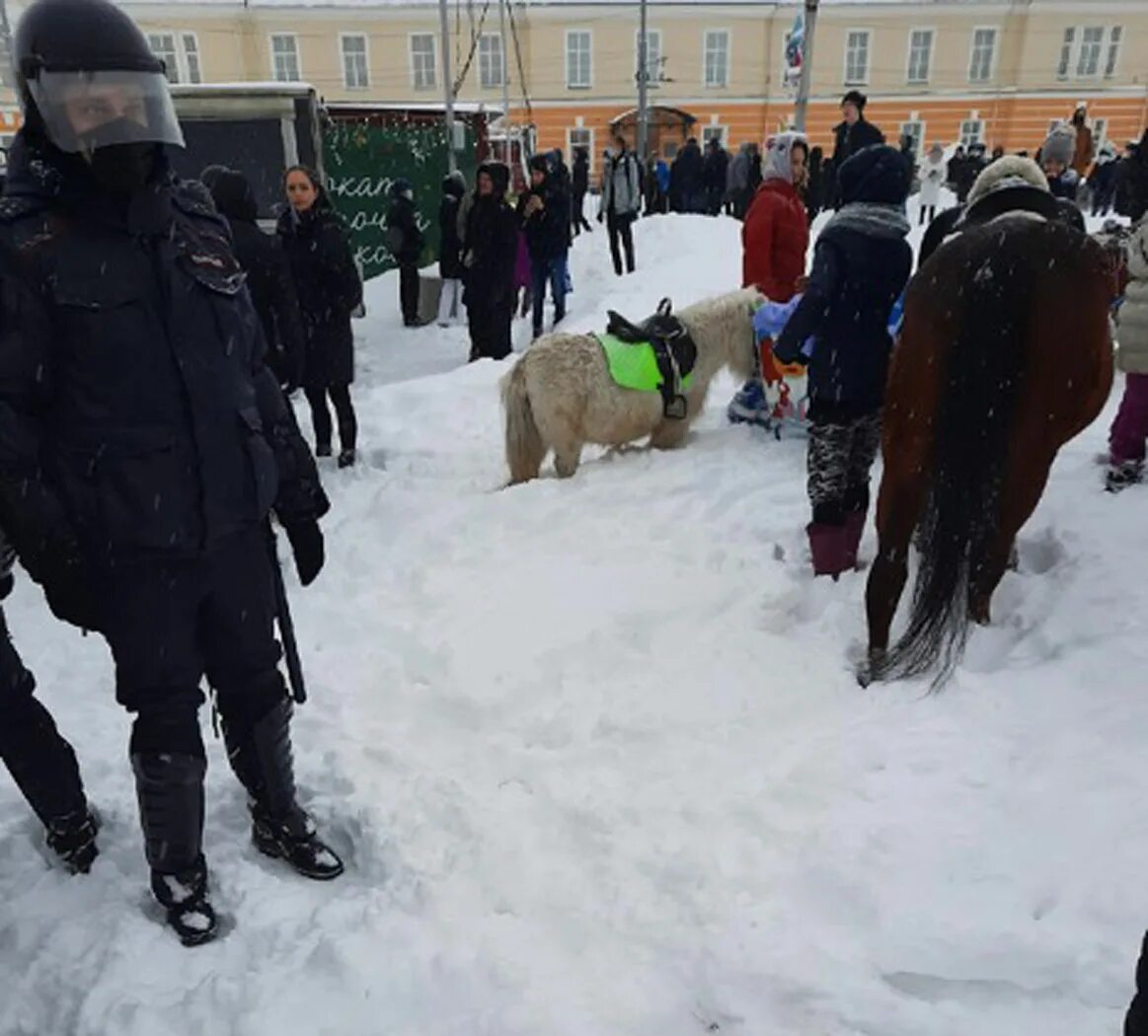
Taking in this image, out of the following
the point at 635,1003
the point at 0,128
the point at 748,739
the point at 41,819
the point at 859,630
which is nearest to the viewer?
the point at 635,1003

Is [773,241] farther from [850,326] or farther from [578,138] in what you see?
[578,138]

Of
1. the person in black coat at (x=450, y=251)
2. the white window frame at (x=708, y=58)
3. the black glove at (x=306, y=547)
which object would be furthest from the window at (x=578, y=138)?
the black glove at (x=306, y=547)

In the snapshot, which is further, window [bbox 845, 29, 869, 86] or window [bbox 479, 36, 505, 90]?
window [bbox 479, 36, 505, 90]

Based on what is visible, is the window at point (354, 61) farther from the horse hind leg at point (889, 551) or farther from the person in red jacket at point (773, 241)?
the horse hind leg at point (889, 551)

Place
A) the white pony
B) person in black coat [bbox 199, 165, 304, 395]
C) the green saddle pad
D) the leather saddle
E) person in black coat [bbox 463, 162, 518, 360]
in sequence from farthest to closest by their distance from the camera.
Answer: person in black coat [bbox 463, 162, 518, 360]
the leather saddle
the green saddle pad
the white pony
person in black coat [bbox 199, 165, 304, 395]

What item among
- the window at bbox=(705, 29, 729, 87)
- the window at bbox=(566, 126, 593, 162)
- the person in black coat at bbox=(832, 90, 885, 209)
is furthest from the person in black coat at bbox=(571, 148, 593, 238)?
the window at bbox=(705, 29, 729, 87)

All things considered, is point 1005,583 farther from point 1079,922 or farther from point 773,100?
point 773,100

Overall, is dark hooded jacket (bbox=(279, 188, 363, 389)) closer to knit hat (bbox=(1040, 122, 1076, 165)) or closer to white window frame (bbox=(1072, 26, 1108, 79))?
knit hat (bbox=(1040, 122, 1076, 165))

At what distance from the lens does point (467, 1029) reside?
189 cm

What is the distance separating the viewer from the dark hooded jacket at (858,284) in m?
3.33

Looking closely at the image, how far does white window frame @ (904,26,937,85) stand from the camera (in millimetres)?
33938

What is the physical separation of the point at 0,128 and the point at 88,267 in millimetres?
34465

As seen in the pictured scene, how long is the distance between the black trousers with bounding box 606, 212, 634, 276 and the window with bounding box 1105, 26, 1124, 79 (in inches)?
1235

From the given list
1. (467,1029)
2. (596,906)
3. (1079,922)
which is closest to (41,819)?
(467,1029)
